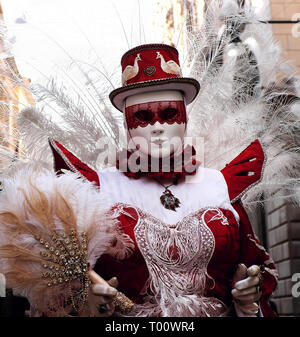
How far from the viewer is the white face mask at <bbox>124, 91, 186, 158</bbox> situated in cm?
194

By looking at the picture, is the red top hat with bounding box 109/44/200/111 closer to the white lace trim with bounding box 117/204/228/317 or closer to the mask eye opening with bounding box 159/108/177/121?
the mask eye opening with bounding box 159/108/177/121

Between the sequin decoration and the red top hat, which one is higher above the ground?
the red top hat

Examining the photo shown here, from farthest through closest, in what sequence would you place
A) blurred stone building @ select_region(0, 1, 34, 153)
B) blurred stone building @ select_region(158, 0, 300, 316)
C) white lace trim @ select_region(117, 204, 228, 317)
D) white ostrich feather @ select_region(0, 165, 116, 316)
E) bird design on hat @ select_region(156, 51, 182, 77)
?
blurred stone building @ select_region(158, 0, 300, 316) < blurred stone building @ select_region(0, 1, 34, 153) < bird design on hat @ select_region(156, 51, 182, 77) < white lace trim @ select_region(117, 204, 228, 317) < white ostrich feather @ select_region(0, 165, 116, 316)

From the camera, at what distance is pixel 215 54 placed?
2.44 metres

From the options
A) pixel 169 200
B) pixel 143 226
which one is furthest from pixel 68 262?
pixel 169 200

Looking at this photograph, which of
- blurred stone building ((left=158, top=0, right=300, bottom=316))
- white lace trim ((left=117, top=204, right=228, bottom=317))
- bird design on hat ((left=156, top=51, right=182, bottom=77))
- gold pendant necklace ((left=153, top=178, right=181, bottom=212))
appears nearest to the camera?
white lace trim ((left=117, top=204, right=228, bottom=317))

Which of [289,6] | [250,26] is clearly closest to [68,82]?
[250,26]

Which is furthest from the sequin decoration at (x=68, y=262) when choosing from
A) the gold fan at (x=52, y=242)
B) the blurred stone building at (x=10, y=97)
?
the blurred stone building at (x=10, y=97)

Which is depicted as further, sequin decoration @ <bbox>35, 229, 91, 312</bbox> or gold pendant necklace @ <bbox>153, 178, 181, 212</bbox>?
gold pendant necklace @ <bbox>153, 178, 181, 212</bbox>

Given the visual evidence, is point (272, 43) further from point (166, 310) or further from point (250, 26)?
point (166, 310)

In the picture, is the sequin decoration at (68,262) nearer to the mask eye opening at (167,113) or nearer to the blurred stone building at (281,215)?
the mask eye opening at (167,113)

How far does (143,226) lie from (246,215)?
0.47m

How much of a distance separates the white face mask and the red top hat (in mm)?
30
